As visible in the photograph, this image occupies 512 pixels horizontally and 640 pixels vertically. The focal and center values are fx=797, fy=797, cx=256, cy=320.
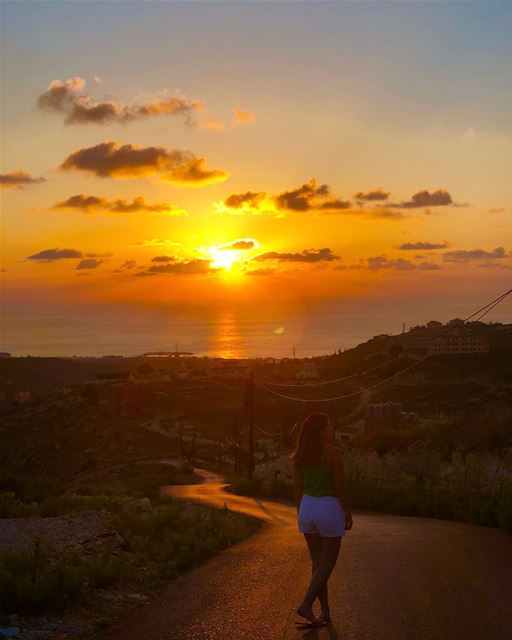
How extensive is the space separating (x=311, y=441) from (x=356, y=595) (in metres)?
1.84

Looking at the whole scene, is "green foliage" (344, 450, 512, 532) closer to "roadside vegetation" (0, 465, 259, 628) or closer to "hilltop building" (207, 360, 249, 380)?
"roadside vegetation" (0, 465, 259, 628)

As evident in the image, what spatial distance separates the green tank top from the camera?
6.50 meters

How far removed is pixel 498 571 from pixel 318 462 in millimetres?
3550

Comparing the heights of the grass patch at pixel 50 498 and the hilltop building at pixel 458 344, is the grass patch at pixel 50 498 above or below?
below

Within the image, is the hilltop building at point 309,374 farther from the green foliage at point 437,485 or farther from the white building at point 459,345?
the green foliage at point 437,485

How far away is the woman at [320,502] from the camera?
21.1ft

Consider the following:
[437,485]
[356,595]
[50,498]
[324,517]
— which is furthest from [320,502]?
[437,485]

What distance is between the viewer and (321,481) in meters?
6.50

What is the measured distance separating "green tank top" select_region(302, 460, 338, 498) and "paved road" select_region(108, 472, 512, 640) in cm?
106

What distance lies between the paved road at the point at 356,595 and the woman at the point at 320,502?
303mm

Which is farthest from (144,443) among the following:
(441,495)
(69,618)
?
(69,618)

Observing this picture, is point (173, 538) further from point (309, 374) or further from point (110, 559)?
point (309, 374)

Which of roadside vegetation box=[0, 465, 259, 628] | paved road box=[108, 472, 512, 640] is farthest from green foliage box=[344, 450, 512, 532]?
roadside vegetation box=[0, 465, 259, 628]

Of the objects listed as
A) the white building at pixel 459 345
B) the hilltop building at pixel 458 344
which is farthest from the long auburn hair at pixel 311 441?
the white building at pixel 459 345
